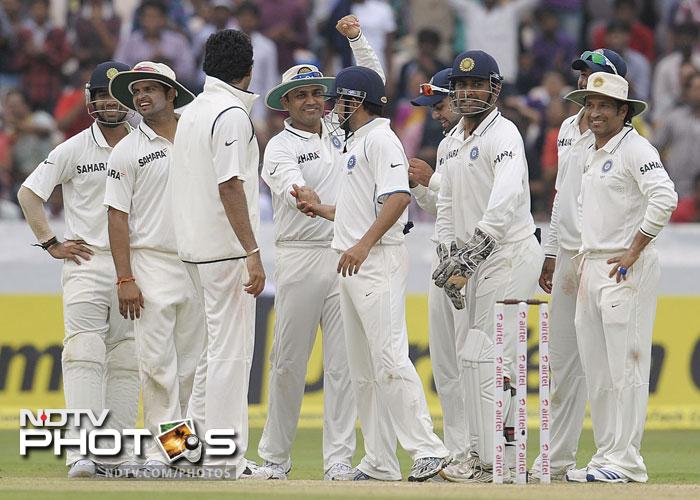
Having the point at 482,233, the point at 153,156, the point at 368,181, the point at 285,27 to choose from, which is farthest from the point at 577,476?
the point at 285,27

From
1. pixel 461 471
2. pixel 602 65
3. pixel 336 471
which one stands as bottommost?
pixel 336 471

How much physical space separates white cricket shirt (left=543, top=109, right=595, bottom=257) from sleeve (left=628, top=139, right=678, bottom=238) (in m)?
0.56

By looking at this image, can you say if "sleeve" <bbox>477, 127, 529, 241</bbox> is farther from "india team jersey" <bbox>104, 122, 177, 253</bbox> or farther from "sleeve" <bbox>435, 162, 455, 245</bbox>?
"india team jersey" <bbox>104, 122, 177, 253</bbox>

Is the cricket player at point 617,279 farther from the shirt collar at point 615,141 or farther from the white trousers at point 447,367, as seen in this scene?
the white trousers at point 447,367

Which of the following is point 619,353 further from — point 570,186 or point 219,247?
point 219,247

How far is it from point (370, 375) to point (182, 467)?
126 cm

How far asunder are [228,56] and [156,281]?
4.75 feet

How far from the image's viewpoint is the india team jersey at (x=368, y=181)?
28.7ft

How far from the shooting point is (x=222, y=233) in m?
8.52

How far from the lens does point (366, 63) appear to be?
33.2ft

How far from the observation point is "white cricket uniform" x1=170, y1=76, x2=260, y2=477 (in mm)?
8500

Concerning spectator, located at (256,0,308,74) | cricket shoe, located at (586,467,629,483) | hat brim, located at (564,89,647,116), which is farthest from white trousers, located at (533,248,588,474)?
spectator, located at (256,0,308,74)

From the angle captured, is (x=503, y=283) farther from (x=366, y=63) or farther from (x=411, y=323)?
(x=411, y=323)

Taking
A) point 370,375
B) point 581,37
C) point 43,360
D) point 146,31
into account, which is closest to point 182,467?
point 370,375
